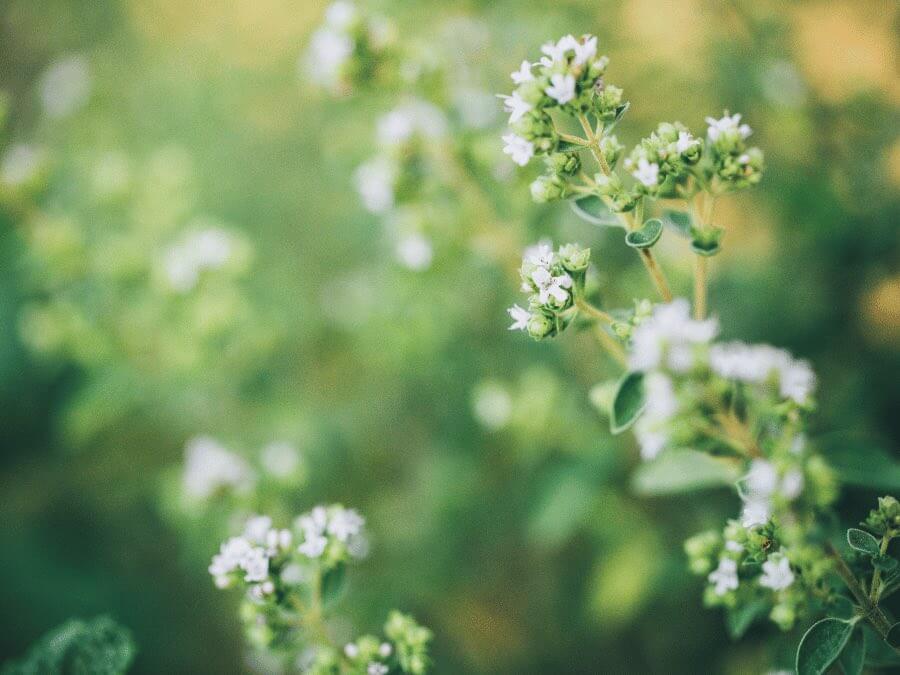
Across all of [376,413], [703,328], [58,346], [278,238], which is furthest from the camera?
[278,238]

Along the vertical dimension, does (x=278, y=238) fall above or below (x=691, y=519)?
above

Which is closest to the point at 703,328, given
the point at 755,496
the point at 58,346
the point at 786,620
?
the point at 755,496

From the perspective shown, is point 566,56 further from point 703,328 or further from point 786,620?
point 786,620

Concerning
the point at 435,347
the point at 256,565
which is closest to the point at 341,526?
the point at 256,565

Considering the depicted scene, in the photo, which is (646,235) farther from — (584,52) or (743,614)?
(743,614)

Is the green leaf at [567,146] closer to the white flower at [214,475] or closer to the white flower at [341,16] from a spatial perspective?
the white flower at [341,16]

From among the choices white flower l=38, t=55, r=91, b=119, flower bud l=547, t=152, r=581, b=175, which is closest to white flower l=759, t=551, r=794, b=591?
flower bud l=547, t=152, r=581, b=175
